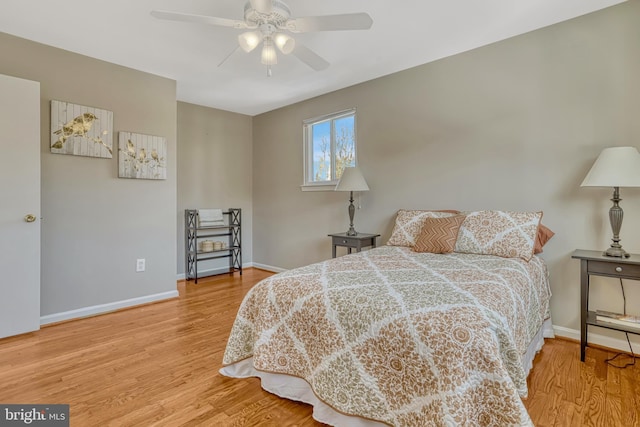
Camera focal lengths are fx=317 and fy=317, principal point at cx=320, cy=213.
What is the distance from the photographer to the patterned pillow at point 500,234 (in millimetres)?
2281

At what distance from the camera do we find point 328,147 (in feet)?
13.5

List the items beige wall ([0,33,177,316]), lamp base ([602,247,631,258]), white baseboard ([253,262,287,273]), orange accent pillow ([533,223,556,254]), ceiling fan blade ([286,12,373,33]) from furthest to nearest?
white baseboard ([253,262,287,273]), beige wall ([0,33,177,316]), orange accent pillow ([533,223,556,254]), lamp base ([602,247,631,258]), ceiling fan blade ([286,12,373,33])

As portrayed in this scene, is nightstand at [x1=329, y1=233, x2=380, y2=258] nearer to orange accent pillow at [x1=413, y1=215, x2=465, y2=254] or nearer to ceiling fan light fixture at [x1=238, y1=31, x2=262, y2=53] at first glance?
orange accent pillow at [x1=413, y1=215, x2=465, y2=254]

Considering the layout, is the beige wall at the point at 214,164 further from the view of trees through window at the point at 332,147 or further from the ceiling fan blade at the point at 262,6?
the ceiling fan blade at the point at 262,6

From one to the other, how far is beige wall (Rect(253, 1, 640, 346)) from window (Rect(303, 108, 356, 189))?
0.17m

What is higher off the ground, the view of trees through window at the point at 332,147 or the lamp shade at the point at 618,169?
the view of trees through window at the point at 332,147

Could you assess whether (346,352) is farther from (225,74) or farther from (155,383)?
(225,74)

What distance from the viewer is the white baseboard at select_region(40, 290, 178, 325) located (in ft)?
9.19

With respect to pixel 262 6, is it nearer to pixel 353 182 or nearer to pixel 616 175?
pixel 353 182

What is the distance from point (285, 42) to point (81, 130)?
218 centimetres

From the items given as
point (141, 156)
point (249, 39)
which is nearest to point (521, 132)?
point (249, 39)

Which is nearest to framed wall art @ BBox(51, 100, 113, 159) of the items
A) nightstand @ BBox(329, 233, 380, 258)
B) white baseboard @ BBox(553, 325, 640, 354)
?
nightstand @ BBox(329, 233, 380, 258)

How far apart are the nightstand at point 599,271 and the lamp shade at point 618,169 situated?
18.2 inches

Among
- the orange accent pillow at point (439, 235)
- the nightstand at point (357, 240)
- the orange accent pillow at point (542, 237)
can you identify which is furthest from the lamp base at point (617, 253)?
the nightstand at point (357, 240)
